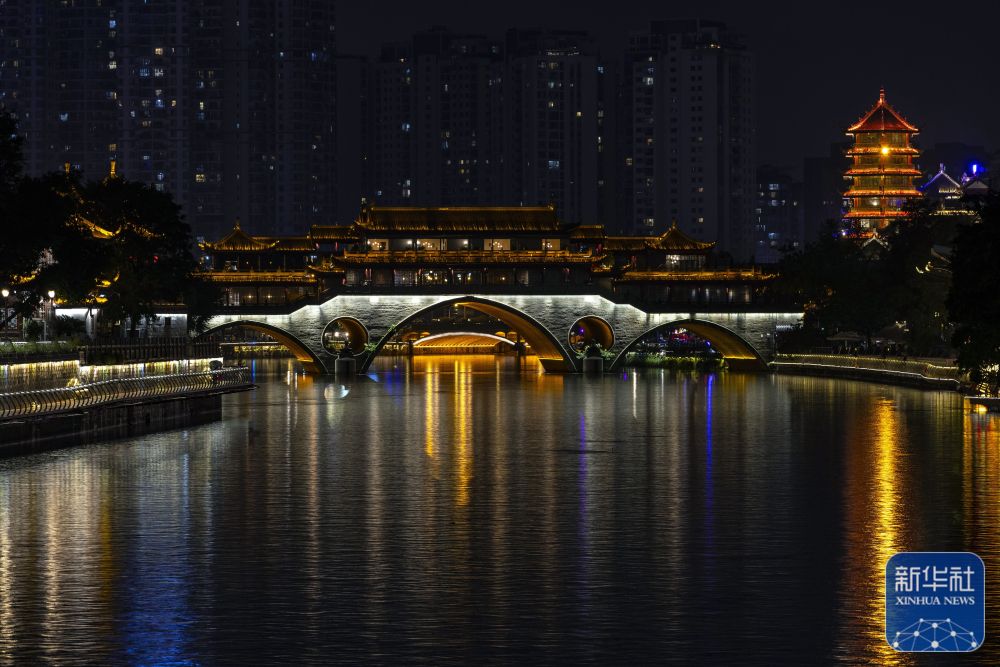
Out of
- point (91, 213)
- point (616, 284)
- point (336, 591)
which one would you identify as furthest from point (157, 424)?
point (616, 284)

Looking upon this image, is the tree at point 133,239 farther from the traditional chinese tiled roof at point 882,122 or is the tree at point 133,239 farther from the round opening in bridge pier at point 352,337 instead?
the traditional chinese tiled roof at point 882,122

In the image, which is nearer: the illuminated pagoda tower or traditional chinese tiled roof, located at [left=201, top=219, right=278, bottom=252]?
traditional chinese tiled roof, located at [left=201, top=219, right=278, bottom=252]

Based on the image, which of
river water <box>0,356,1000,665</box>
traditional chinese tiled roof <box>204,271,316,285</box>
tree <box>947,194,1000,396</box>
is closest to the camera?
river water <box>0,356,1000,665</box>

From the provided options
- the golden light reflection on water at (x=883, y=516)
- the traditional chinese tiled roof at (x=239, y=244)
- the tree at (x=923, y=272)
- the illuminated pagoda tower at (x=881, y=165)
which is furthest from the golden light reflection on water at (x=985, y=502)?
the illuminated pagoda tower at (x=881, y=165)

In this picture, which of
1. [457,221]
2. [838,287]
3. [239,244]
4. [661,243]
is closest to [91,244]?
[457,221]

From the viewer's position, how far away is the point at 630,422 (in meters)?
56.0

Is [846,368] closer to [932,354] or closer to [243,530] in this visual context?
[932,354]

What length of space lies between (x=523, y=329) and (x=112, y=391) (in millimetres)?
69531

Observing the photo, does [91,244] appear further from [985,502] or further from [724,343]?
[724,343]

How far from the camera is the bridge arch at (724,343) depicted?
353ft

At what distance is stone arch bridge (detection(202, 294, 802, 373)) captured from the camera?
102 m

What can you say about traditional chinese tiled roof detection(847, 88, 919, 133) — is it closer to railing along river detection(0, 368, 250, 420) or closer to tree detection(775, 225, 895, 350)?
tree detection(775, 225, 895, 350)

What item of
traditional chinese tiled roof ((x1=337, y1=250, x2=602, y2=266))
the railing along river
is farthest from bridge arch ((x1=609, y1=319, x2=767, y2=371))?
the railing along river

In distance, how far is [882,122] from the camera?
145m
